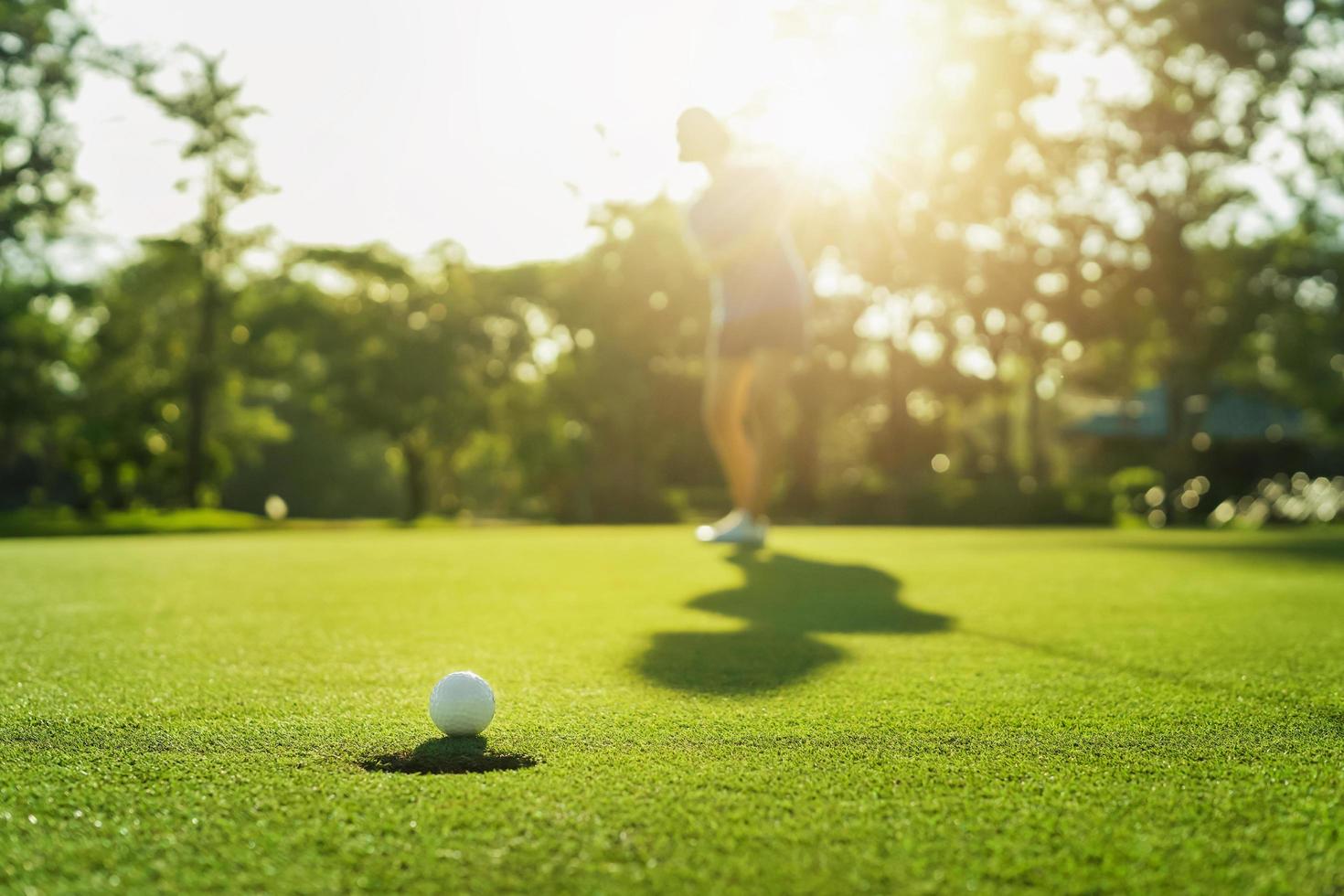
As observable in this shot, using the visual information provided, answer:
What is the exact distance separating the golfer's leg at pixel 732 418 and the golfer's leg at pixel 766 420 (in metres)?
0.07

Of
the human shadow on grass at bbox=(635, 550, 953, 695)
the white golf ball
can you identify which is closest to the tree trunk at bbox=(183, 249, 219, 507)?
the human shadow on grass at bbox=(635, 550, 953, 695)

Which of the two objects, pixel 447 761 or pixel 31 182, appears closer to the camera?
pixel 447 761

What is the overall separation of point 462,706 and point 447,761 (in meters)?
0.17

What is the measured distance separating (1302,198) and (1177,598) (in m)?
25.4

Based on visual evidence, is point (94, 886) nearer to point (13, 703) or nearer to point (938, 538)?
point (13, 703)

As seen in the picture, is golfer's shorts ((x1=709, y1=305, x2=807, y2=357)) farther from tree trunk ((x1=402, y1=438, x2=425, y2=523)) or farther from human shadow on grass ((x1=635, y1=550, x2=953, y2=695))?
tree trunk ((x1=402, y1=438, x2=425, y2=523))

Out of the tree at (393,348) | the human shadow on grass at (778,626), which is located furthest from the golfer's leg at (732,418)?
the tree at (393,348)

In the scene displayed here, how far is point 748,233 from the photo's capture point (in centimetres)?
770

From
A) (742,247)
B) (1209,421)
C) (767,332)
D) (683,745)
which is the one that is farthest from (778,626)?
(1209,421)

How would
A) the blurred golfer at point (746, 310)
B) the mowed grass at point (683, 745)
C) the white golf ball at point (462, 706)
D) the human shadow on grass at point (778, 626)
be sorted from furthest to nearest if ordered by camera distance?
the blurred golfer at point (746, 310)
the human shadow on grass at point (778, 626)
the white golf ball at point (462, 706)
the mowed grass at point (683, 745)

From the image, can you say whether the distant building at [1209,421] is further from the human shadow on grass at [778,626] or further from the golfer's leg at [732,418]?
the human shadow on grass at [778,626]

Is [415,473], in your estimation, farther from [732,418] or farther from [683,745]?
[683,745]

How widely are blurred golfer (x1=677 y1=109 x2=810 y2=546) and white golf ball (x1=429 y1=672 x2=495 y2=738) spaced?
210 inches

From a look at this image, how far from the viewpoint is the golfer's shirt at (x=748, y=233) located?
7527 mm
